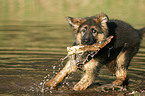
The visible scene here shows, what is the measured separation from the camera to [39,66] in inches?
480

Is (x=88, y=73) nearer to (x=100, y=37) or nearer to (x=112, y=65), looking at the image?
(x=100, y=37)

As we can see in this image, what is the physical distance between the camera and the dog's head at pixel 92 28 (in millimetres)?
9185

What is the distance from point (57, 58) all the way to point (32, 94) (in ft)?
14.4

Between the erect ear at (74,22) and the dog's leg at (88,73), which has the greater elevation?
the erect ear at (74,22)

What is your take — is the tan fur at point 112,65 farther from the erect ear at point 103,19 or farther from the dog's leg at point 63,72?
the erect ear at point 103,19

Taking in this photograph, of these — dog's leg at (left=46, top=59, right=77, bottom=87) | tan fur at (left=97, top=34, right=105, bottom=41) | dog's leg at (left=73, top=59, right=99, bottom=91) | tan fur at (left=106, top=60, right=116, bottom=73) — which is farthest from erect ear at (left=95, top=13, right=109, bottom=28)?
tan fur at (left=106, top=60, right=116, bottom=73)

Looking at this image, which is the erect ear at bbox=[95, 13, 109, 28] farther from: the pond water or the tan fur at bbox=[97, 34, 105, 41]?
the pond water

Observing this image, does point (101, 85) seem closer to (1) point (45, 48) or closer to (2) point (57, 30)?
(1) point (45, 48)

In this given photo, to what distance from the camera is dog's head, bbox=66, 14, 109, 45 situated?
30.1ft

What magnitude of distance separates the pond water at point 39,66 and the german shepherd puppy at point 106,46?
37 centimetres

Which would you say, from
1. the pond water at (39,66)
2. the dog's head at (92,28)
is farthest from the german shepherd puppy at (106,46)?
the pond water at (39,66)

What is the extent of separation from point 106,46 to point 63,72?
1396 millimetres

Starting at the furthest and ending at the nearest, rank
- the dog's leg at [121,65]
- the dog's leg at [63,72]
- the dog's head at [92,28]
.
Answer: the dog's leg at [121,65] < the dog's leg at [63,72] < the dog's head at [92,28]

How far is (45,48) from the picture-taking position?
1541 centimetres
